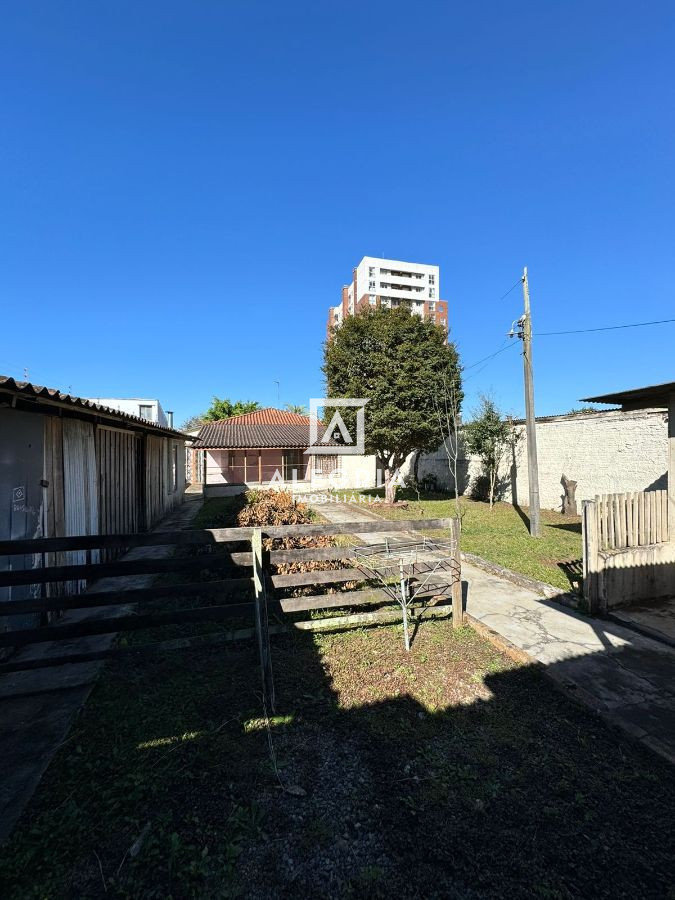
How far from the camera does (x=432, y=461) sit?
20.2 metres

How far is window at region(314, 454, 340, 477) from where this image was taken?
2134 centimetres

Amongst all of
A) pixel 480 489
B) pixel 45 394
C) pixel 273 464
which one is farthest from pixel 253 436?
pixel 45 394

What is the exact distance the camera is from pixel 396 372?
44.5 ft

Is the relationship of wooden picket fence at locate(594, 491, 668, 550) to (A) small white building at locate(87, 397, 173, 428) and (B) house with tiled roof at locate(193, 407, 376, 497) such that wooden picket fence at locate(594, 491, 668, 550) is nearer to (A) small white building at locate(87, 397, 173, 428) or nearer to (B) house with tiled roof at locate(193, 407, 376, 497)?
(B) house with tiled roof at locate(193, 407, 376, 497)

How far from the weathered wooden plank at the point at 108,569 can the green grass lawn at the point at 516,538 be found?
5070mm

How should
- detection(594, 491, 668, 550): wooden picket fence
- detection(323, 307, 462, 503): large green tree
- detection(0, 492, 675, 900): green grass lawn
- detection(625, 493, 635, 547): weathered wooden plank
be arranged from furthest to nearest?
detection(323, 307, 462, 503): large green tree → detection(625, 493, 635, 547): weathered wooden plank → detection(594, 491, 668, 550): wooden picket fence → detection(0, 492, 675, 900): green grass lawn

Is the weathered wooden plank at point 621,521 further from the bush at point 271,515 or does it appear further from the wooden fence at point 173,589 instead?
the bush at point 271,515

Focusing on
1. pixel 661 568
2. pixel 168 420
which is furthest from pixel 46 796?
pixel 168 420

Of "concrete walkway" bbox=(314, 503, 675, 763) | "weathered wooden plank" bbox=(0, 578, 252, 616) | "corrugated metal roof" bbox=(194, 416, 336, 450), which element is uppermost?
"corrugated metal roof" bbox=(194, 416, 336, 450)

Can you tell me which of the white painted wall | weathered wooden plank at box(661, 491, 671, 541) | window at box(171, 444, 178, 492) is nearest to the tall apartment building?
window at box(171, 444, 178, 492)

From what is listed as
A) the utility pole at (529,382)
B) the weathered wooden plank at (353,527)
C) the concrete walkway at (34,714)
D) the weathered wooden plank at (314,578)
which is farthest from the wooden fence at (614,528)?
the concrete walkway at (34,714)

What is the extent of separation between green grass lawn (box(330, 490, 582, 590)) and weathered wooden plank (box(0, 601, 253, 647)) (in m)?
4.92

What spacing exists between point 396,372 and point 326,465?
9.11 metres

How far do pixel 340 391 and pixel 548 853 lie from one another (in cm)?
1350
